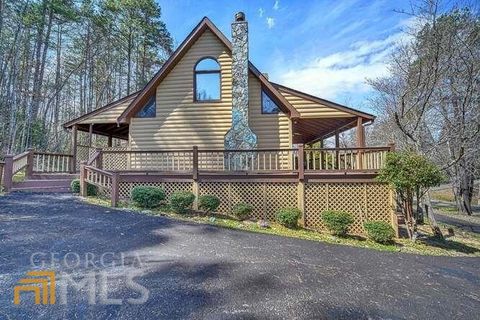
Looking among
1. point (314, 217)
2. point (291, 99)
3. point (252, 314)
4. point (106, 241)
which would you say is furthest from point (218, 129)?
point (252, 314)

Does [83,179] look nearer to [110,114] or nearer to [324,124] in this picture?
[110,114]

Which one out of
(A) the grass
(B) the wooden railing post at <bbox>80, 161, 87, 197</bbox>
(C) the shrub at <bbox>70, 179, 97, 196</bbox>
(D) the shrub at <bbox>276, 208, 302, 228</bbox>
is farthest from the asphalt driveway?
(C) the shrub at <bbox>70, 179, 97, 196</bbox>

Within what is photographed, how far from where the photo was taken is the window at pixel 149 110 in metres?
11.7

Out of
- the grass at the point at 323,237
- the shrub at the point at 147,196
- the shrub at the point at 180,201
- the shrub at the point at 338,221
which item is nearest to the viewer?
the grass at the point at 323,237

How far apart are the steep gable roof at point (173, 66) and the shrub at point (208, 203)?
4650 mm

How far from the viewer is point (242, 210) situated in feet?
27.7

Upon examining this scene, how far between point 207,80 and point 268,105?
2751 millimetres

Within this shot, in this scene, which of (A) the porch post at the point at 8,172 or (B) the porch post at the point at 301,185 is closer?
(B) the porch post at the point at 301,185

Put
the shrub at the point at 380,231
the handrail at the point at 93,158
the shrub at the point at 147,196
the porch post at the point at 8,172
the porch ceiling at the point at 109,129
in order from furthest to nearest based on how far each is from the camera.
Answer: the porch ceiling at the point at 109,129
the porch post at the point at 8,172
the handrail at the point at 93,158
the shrub at the point at 147,196
the shrub at the point at 380,231

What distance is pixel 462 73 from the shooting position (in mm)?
11719

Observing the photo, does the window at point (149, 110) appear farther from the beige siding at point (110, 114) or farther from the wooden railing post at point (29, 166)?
the wooden railing post at point (29, 166)

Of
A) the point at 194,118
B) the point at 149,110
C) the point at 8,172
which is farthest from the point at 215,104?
the point at 8,172

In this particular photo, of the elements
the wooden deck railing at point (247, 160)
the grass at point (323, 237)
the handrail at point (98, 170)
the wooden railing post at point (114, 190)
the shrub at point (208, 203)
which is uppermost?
the wooden deck railing at point (247, 160)
